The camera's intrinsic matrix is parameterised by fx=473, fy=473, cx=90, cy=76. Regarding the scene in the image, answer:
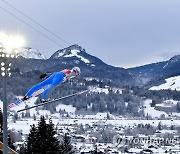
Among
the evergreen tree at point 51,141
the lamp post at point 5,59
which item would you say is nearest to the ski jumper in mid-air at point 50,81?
the lamp post at point 5,59

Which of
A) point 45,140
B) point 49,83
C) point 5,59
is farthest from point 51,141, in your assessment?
point 5,59

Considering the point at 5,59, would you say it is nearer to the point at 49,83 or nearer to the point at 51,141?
the point at 49,83

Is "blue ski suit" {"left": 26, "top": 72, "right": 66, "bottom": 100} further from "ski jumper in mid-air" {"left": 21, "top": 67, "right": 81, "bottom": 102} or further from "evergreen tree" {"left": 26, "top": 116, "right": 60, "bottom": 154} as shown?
"evergreen tree" {"left": 26, "top": 116, "right": 60, "bottom": 154}

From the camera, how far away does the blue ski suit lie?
59.6ft

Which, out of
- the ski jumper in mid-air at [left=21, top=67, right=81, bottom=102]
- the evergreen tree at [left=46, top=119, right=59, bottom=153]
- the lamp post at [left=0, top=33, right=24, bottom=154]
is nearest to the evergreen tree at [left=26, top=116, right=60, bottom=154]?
the evergreen tree at [left=46, top=119, right=59, bottom=153]

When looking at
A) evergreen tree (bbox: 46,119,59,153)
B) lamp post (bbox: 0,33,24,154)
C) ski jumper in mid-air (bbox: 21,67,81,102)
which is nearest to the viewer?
lamp post (bbox: 0,33,24,154)

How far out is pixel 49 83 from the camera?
1836 centimetres

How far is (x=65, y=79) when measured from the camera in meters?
18.7

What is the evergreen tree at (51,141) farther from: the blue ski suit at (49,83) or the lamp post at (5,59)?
the lamp post at (5,59)

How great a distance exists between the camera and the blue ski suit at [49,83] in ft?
59.6

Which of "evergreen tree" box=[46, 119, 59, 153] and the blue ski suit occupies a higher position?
the blue ski suit

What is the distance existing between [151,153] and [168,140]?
147ft

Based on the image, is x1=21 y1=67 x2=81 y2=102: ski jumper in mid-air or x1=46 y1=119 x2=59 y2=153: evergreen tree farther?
x1=46 y1=119 x2=59 y2=153: evergreen tree

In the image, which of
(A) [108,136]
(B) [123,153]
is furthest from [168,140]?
(B) [123,153]
